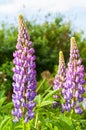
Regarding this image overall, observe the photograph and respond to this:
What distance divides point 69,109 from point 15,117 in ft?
3.53

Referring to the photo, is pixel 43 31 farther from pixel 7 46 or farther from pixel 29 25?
pixel 7 46

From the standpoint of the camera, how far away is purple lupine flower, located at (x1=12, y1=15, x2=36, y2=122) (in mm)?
4113

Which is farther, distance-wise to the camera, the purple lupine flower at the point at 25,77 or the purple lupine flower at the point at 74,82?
the purple lupine flower at the point at 74,82

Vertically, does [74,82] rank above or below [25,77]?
below

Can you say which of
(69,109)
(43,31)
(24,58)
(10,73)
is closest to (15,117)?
(24,58)

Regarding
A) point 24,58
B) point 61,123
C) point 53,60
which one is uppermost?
point 24,58

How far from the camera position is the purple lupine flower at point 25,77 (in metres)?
4.11

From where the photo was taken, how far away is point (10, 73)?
13250mm

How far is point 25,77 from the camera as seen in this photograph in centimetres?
412

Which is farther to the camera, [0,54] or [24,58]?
[0,54]

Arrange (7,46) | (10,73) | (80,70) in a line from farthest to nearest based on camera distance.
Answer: (7,46) < (10,73) < (80,70)

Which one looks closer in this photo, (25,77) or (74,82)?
(25,77)

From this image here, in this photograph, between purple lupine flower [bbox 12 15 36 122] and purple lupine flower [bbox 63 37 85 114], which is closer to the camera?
purple lupine flower [bbox 12 15 36 122]

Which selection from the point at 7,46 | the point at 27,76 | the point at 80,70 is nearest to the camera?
the point at 27,76
